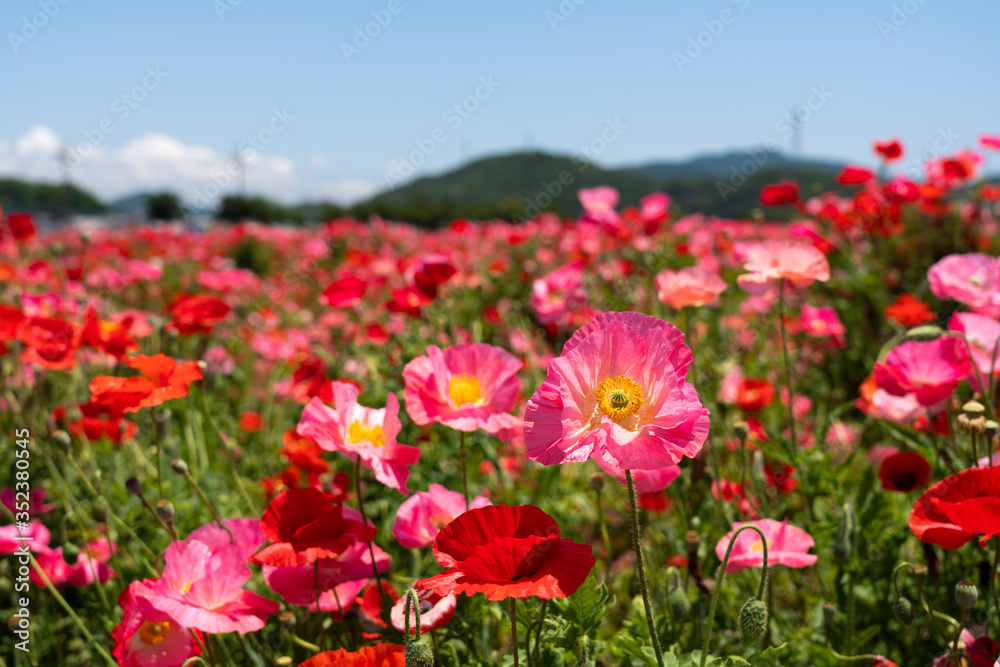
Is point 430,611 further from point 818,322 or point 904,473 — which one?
point 818,322

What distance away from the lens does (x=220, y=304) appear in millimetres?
2268

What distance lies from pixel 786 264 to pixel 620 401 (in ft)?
2.87

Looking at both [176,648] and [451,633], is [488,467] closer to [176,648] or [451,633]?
[451,633]

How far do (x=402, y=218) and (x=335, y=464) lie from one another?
2477cm

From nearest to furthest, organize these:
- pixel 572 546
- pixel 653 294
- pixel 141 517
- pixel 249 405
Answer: pixel 572 546 < pixel 141 517 < pixel 653 294 < pixel 249 405

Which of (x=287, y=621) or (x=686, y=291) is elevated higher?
(x=686, y=291)

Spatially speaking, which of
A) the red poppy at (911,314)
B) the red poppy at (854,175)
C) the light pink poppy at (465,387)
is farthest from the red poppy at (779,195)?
the light pink poppy at (465,387)

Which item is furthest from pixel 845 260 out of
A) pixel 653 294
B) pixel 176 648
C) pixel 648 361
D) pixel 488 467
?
pixel 176 648

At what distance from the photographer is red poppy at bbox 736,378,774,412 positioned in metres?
2.33

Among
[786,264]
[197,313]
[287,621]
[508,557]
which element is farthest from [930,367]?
[197,313]

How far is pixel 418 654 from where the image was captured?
82 centimetres

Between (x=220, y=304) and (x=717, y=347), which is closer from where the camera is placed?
(x=220, y=304)

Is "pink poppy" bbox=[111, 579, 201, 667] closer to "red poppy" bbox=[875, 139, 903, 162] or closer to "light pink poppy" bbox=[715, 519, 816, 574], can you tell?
"light pink poppy" bbox=[715, 519, 816, 574]

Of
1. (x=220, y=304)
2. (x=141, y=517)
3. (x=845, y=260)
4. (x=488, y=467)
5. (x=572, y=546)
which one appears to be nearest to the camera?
(x=572, y=546)
